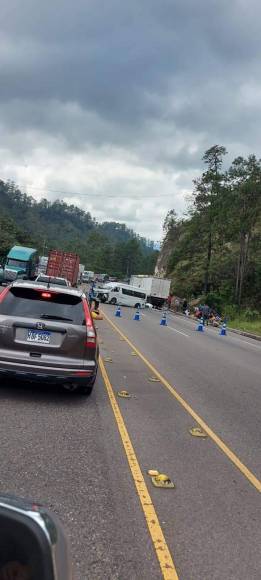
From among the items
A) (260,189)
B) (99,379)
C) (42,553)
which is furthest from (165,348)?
(260,189)

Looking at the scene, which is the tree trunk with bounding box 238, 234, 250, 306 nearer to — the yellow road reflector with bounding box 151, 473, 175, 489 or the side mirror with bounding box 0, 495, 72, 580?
the yellow road reflector with bounding box 151, 473, 175, 489

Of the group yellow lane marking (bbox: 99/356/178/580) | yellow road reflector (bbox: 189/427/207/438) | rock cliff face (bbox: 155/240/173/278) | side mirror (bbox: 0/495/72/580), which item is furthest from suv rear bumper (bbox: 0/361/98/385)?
rock cliff face (bbox: 155/240/173/278)

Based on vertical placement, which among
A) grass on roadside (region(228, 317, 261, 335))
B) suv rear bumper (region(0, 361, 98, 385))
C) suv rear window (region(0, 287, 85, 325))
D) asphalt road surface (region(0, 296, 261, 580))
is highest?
suv rear window (region(0, 287, 85, 325))

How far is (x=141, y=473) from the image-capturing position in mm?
4695

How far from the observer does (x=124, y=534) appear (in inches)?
137

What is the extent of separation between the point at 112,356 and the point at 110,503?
27.1 feet

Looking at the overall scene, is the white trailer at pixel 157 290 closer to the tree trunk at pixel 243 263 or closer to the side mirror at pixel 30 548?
the tree trunk at pixel 243 263

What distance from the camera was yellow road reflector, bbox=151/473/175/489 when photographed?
175 inches

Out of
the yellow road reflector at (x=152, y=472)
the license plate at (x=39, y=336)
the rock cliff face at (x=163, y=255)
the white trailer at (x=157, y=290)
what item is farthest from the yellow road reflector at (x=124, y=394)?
the rock cliff face at (x=163, y=255)

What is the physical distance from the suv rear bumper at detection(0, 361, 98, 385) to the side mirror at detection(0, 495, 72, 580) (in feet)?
17.8

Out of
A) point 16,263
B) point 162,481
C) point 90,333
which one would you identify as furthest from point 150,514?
point 16,263

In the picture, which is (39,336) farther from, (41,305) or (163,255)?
(163,255)

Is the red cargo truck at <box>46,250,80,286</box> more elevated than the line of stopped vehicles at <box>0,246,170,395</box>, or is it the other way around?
the red cargo truck at <box>46,250,80,286</box>

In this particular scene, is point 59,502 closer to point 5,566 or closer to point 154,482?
point 154,482
